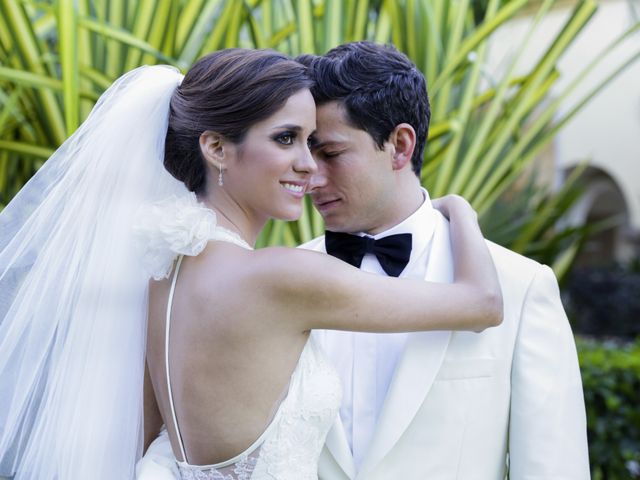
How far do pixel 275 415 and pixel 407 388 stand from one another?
0.32m

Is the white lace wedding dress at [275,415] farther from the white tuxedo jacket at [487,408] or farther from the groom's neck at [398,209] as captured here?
the groom's neck at [398,209]

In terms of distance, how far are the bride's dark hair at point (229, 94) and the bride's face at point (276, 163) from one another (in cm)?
2

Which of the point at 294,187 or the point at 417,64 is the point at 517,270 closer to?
the point at 294,187

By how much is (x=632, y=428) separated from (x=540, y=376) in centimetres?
281

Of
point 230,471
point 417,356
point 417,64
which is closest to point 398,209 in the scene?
point 417,356

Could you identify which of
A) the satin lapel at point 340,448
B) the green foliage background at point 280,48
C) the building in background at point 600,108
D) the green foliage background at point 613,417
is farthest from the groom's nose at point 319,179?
the building in background at point 600,108

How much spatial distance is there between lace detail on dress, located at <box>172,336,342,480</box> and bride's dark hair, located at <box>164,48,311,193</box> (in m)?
0.53

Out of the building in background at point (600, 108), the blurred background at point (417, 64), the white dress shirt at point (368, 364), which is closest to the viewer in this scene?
the white dress shirt at point (368, 364)

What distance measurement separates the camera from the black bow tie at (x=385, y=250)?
219cm

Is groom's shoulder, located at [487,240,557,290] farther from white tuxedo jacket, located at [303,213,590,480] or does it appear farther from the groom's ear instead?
the groom's ear

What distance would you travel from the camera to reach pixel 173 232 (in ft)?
6.13

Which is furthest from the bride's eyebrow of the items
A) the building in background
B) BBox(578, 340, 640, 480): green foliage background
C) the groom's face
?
the building in background

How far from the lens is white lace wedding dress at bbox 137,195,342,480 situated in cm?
187

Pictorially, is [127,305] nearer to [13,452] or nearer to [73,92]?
[13,452]
